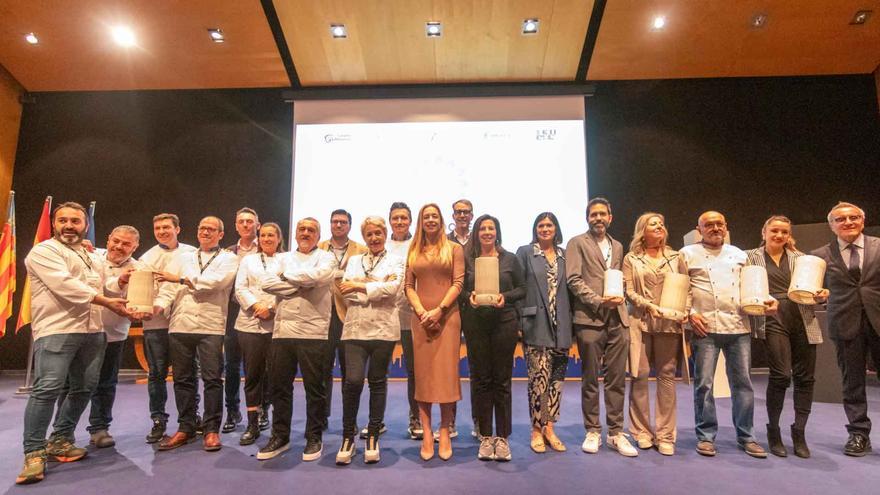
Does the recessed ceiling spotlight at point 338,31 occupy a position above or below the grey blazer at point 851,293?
above

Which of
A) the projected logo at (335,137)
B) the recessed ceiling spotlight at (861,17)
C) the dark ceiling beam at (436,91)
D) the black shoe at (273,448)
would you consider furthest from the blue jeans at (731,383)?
the recessed ceiling spotlight at (861,17)

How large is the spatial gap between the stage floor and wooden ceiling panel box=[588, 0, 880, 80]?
16.6 feet

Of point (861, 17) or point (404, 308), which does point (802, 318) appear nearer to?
point (404, 308)

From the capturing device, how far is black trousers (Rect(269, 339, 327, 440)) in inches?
112

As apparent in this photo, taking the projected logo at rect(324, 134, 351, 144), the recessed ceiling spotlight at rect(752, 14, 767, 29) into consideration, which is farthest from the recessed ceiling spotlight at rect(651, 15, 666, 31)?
the projected logo at rect(324, 134, 351, 144)

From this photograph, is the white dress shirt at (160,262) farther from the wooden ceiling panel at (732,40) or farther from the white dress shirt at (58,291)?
the wooden ceiling panel at (732,40)

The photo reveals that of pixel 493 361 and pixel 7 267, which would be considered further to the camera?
pixel 7 267

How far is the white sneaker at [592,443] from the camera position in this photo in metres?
2.93

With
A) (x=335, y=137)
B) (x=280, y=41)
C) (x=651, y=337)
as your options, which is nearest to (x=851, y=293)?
(x=651, y=337)

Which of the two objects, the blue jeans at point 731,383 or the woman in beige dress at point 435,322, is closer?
the woman in beige dress at point 435,322

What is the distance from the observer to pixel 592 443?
9.71ft

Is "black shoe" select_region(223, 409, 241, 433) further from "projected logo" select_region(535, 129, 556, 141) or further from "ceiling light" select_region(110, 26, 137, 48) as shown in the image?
"ceiling light" select_region(110, 26, 137, 48)

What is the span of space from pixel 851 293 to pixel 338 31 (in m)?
6.04

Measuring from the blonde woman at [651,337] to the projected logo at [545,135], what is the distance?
3.61 metres
